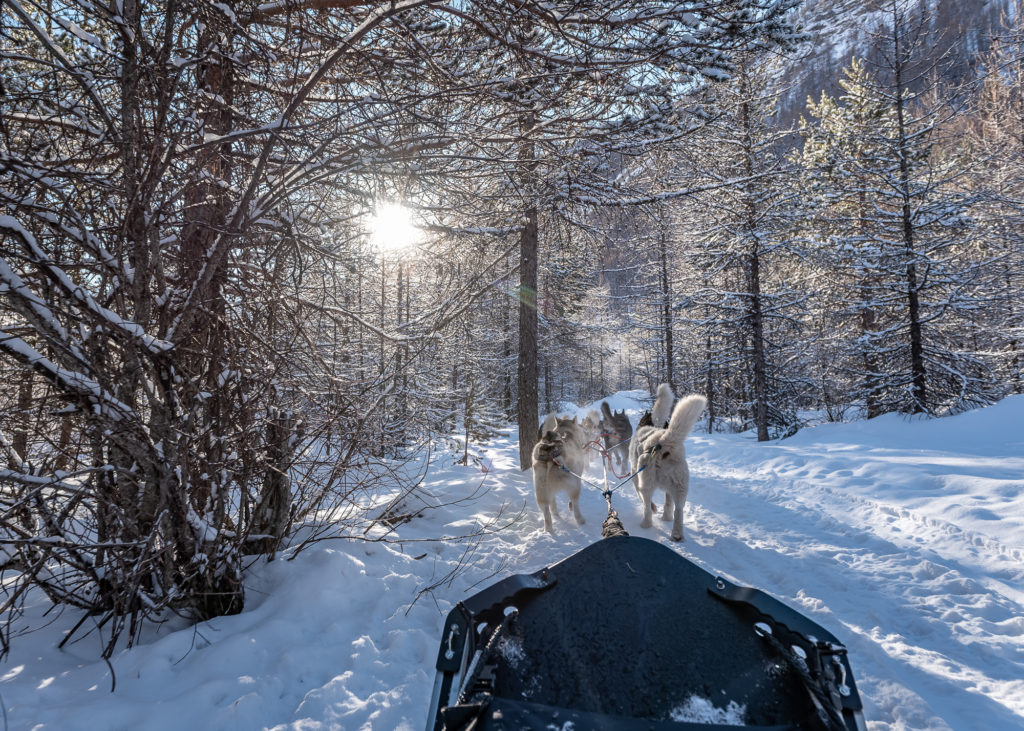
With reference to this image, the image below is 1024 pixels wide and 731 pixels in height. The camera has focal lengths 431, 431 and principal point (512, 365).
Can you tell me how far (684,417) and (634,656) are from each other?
339cm

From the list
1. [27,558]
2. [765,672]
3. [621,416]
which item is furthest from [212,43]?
[621,416]

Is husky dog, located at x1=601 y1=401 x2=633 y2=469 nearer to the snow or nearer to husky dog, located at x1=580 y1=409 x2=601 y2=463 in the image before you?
husky dog, located at x1=580 y1=409 x2=601 y2=463

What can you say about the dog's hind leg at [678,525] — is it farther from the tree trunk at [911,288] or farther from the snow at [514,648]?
the tree trunk at [911,288]

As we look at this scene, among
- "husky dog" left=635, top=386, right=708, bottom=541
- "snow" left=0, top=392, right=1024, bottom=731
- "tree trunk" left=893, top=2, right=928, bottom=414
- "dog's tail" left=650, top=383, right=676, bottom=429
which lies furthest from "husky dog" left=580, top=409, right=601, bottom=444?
"tree trunk" left=893, top=2, right=928, bottom=414

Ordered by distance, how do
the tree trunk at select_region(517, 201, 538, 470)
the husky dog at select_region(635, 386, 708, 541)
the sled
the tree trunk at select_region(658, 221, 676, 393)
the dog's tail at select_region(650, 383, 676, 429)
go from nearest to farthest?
the sled < the husky dog at select_region(635, 386, 708, 541) < the dog's tail at select_region(650, 383, 676, 429) < the tree trunk at select_region(517, 201, 538, 470) < the tree trunk at select_region(658, 221, 676, 393)

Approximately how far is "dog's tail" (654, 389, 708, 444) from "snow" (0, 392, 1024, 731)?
1.23m

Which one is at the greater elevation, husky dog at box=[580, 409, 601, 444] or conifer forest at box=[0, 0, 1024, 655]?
conifer forest at box=[0, 0, 1024, 655]

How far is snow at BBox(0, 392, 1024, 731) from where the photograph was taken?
2.33 meters

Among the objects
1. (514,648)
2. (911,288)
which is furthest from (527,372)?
(911,288)

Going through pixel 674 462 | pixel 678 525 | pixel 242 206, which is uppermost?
pixel 242 206

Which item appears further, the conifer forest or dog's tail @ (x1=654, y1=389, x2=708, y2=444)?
dog's tail @ (x1=654, y1=389, x2=708, y2=444)

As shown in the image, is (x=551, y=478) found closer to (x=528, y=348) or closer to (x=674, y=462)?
(x=674, y=462)

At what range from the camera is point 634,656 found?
201 centimetres

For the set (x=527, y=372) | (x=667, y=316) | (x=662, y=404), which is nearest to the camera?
(x=662, y=404)
